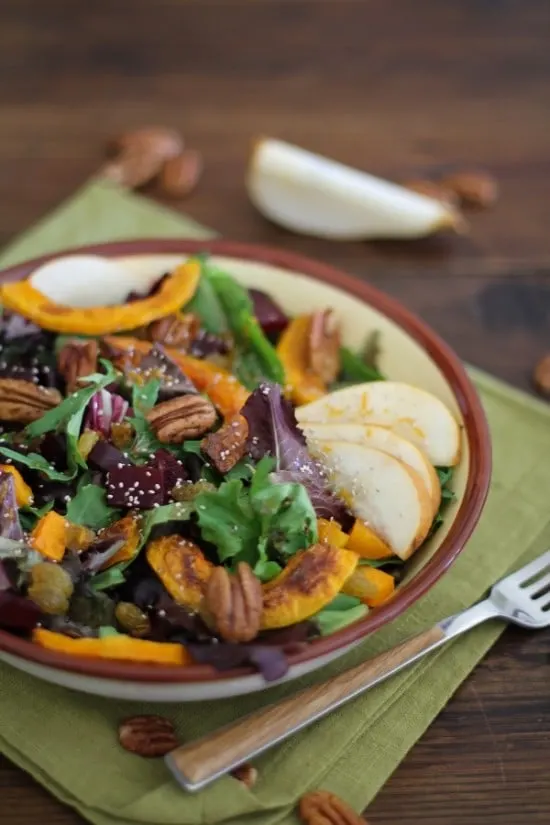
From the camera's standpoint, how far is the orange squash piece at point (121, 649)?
169 centimetres

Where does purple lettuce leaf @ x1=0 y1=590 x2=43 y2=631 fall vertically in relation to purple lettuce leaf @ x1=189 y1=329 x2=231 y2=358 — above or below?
below

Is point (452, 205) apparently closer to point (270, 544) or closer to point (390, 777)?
point (270, 544)

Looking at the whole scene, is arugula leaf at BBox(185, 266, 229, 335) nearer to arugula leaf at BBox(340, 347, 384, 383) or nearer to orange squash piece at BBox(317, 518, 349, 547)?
arugula leaf at BBox(340, 347, 384, 383)

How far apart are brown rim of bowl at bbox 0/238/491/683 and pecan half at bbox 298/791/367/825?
254 mm

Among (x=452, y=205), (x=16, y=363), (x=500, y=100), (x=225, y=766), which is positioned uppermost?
(x=500, y=100)

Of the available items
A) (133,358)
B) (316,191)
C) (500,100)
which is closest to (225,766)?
(133,358)

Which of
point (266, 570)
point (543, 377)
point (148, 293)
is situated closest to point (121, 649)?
point (266, 570)

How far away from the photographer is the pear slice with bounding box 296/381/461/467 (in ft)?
6.81

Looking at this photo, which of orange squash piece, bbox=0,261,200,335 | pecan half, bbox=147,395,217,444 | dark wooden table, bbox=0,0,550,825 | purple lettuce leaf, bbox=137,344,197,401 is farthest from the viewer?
dark wooden table, bbox=0,0,550,825

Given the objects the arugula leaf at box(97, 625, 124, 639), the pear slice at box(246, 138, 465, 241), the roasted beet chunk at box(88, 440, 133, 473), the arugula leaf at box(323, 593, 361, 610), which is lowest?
the arugula leaf at box(97, 625, 124, 639)

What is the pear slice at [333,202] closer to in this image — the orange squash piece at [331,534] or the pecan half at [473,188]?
the pecan half at [473,188]

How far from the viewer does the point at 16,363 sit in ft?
7.38

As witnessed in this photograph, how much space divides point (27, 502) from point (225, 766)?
578 mm

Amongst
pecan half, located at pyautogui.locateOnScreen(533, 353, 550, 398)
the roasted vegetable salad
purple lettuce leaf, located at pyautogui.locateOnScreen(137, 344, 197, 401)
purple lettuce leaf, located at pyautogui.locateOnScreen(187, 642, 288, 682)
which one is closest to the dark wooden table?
pecan half, located at pyautogui.locateOnScreen(533, 353, 550, 398)
